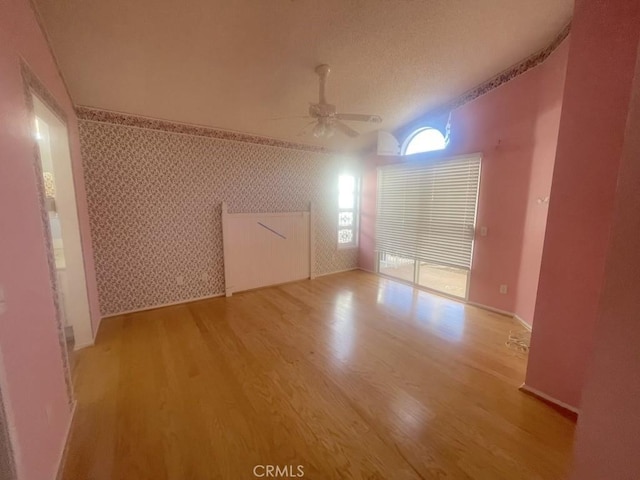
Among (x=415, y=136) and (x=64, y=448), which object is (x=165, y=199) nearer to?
(x=64, y=448)

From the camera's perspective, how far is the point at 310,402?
5.98 ft

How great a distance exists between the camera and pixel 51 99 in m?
1.82

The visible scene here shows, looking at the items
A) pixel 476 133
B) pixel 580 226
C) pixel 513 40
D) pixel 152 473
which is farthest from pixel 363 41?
pixel 152 473

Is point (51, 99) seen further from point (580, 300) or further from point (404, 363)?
point (580, 300)

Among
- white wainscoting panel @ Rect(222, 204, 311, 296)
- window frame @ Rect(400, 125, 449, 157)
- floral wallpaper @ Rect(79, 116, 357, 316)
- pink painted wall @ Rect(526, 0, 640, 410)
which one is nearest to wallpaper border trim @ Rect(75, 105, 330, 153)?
floral wallpaper @ Rect(79, 116, 357, 316)

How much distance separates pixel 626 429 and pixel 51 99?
10.8ft

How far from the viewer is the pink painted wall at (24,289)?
1.01 m

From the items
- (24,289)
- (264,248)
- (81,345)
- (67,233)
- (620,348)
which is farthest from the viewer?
(264,248)

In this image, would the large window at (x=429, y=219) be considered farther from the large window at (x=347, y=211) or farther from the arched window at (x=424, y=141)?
the large window at (x=347, y=211)

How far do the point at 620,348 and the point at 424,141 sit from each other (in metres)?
4.15

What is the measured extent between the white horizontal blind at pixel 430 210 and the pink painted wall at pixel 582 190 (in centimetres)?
181

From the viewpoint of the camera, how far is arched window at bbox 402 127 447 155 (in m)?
3.94
